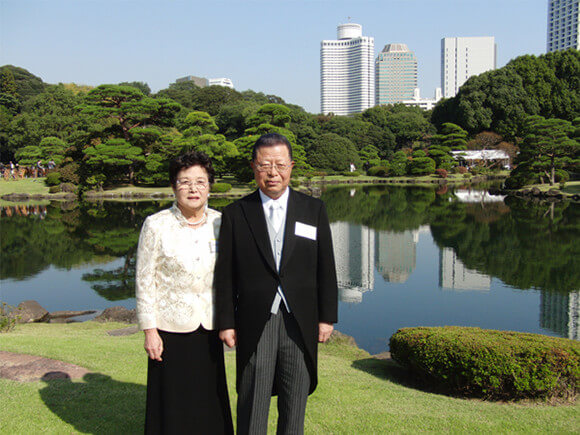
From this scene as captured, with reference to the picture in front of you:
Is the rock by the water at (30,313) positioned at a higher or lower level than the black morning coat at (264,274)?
lower

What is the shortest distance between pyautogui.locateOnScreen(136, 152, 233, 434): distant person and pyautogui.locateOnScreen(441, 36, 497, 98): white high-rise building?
339 ft

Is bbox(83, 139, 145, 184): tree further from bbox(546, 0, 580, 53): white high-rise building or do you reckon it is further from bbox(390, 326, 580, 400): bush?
bbox(546, 0, 580, 53): white high-rise building

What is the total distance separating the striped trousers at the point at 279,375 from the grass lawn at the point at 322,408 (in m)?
0.59

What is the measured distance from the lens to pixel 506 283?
7582mm

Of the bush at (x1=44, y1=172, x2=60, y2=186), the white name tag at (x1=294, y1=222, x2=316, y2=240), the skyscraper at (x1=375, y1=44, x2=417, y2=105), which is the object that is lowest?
the white name tag at (x1=294, y1=222, x2=316, y2=240)

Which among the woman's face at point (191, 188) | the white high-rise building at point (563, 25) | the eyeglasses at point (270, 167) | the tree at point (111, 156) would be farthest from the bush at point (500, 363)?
the white high-rise building at point (563, 25)

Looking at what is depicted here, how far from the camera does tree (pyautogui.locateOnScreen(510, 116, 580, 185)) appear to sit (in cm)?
2156

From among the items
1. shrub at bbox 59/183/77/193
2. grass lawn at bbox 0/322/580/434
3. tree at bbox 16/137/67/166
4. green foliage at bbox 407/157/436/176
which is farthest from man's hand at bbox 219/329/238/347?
green foliage at bbox 407/157/436/176

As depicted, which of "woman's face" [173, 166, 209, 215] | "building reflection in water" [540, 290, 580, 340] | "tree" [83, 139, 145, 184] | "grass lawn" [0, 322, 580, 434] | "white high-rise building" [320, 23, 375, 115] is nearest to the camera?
"woman's face" [173, 166, 209, 215]

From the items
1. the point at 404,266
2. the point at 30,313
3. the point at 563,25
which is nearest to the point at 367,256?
the point at 404,266

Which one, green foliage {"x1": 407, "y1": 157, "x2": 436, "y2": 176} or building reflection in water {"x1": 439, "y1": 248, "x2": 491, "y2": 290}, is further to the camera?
green foliage {"x1": 407, "y1": 157, "x2": 436, "y2": 176}

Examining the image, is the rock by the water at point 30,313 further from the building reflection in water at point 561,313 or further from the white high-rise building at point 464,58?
the white high-rise building at point 464,58

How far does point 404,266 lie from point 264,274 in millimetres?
7788

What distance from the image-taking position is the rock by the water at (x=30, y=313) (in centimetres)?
559
